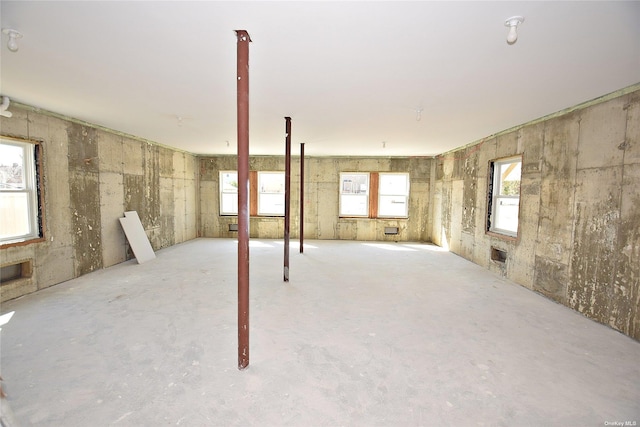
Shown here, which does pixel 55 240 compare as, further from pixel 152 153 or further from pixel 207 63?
pixel 207 63

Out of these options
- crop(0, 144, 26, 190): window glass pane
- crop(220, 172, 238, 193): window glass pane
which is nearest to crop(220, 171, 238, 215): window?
crop(220, 172, 238, 193): window glass pane

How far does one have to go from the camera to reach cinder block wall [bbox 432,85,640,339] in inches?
120

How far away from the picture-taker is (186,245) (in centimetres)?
775

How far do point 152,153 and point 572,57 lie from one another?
24.4 feet

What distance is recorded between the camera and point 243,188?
2326 millimetres

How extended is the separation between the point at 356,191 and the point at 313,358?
6.74 m

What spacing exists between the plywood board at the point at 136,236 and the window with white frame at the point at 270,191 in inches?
138

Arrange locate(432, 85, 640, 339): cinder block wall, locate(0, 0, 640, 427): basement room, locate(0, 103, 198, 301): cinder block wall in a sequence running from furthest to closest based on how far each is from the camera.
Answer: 1. locate(0, 103, 198, 301): cinder block wall
2. locate(432, 85, 640, 339): cinder block wall
3. locate(0, 0, 640, 427): basement room

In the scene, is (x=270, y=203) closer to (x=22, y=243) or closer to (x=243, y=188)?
(x=22, y=243)

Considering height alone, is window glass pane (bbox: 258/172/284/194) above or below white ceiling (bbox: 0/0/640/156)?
below

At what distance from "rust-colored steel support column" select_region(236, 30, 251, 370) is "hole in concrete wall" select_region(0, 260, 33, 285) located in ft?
12.1

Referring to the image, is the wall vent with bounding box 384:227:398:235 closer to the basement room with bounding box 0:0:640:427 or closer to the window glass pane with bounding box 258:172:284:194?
the basement room with bounding box 0:0:640:427

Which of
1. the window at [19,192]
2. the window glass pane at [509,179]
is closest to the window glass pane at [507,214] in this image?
the window glass pane at [509,179]

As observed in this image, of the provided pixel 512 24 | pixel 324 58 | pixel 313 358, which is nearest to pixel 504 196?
pixel 512 24
